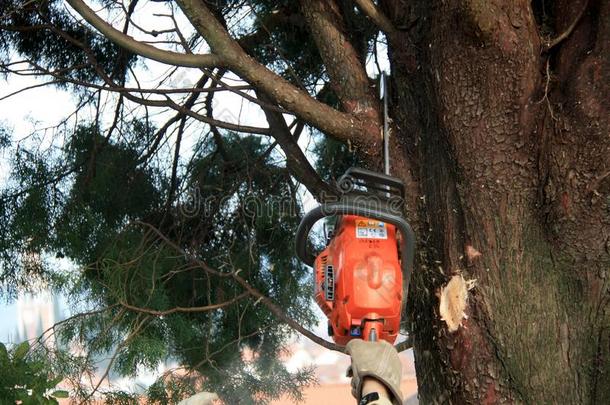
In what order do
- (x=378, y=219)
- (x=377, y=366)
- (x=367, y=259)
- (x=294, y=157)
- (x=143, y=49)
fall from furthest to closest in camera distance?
(x=294, y=157) → (x=143, y=49) → (x=367, y=259) → (x=378, y=219) → (x=377, y=366)

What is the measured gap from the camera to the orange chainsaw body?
2.16 metres

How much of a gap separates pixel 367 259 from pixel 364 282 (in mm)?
65

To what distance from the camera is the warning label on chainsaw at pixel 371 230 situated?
2221mm

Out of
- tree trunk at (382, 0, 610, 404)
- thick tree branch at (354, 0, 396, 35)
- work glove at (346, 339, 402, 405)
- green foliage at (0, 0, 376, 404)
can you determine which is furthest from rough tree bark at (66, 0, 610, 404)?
green foliage at (0, 0, 376, 404)

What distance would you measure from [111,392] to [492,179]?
6.18 feet

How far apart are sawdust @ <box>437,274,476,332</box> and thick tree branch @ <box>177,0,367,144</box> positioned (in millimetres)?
558

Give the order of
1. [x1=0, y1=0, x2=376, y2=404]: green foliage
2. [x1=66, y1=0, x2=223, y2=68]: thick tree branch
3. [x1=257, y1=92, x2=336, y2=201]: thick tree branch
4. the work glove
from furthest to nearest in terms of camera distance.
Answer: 1. [x1=0, y1=0, x2=376, y2=404]: green foliage
2. [x1=257, y1=92, x2=336, y2=201]: thick tree branch
3. [x1=66, y1=0, x2=223, y2=68]: thick tree branch
4. the work glove

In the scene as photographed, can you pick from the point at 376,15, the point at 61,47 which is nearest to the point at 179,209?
the point at 61,47

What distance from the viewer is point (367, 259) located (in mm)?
2184

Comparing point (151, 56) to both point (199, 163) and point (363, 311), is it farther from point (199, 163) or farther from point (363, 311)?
point (199, 163)

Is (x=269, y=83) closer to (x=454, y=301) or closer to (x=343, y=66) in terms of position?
(x=343, y=66)

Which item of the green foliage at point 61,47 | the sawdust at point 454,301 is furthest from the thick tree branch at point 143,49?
the green foliage at point 61,47

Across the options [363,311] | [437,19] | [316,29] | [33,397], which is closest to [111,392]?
[33,397]

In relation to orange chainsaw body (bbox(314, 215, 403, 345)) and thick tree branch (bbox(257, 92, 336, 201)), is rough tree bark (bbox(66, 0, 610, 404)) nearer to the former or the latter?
orange chainsaw body (bbox(314, 215, 403, 345))
